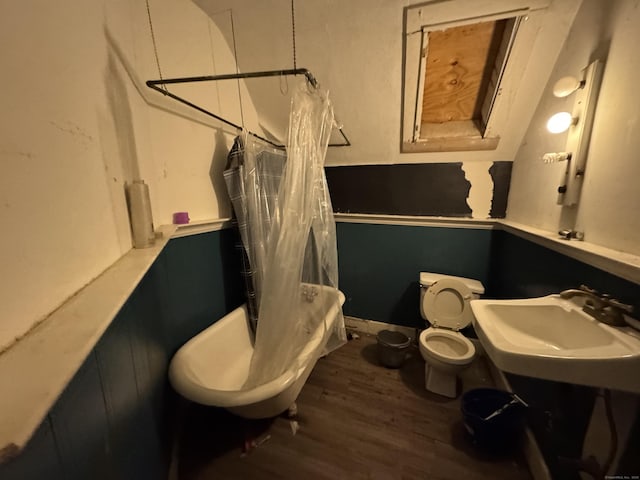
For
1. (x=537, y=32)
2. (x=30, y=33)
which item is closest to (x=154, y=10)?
(x=30, y=33)

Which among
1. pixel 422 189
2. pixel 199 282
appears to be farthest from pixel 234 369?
pixel 422 189

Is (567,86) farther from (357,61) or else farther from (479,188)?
(357,61)

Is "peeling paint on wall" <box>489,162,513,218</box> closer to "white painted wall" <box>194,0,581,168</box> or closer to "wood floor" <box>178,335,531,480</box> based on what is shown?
"white painted wall" <box>194,0,581,168</box>

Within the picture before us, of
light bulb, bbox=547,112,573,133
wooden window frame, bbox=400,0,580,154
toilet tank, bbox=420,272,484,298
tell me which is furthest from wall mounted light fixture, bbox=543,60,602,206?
toilet tank, bbox=420,272,484,298

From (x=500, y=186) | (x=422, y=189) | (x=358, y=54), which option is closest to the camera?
(x=358, y=54)

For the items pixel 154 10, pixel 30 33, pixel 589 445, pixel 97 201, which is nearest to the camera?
pixel 30 33

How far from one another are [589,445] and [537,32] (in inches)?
79.2

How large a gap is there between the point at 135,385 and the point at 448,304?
6.48ft

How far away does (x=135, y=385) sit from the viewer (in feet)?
2.72

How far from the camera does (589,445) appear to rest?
37.5 inches

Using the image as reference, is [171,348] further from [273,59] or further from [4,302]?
→ [273,59]

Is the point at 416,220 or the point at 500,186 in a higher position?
the point at 500,186

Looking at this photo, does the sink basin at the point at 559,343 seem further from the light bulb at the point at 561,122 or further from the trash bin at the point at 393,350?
the trash bin at the point at 393,350

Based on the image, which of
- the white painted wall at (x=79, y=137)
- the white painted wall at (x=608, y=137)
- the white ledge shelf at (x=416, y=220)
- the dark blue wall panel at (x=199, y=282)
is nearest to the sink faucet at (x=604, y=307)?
the white painted wall at (x=608, y=137)
